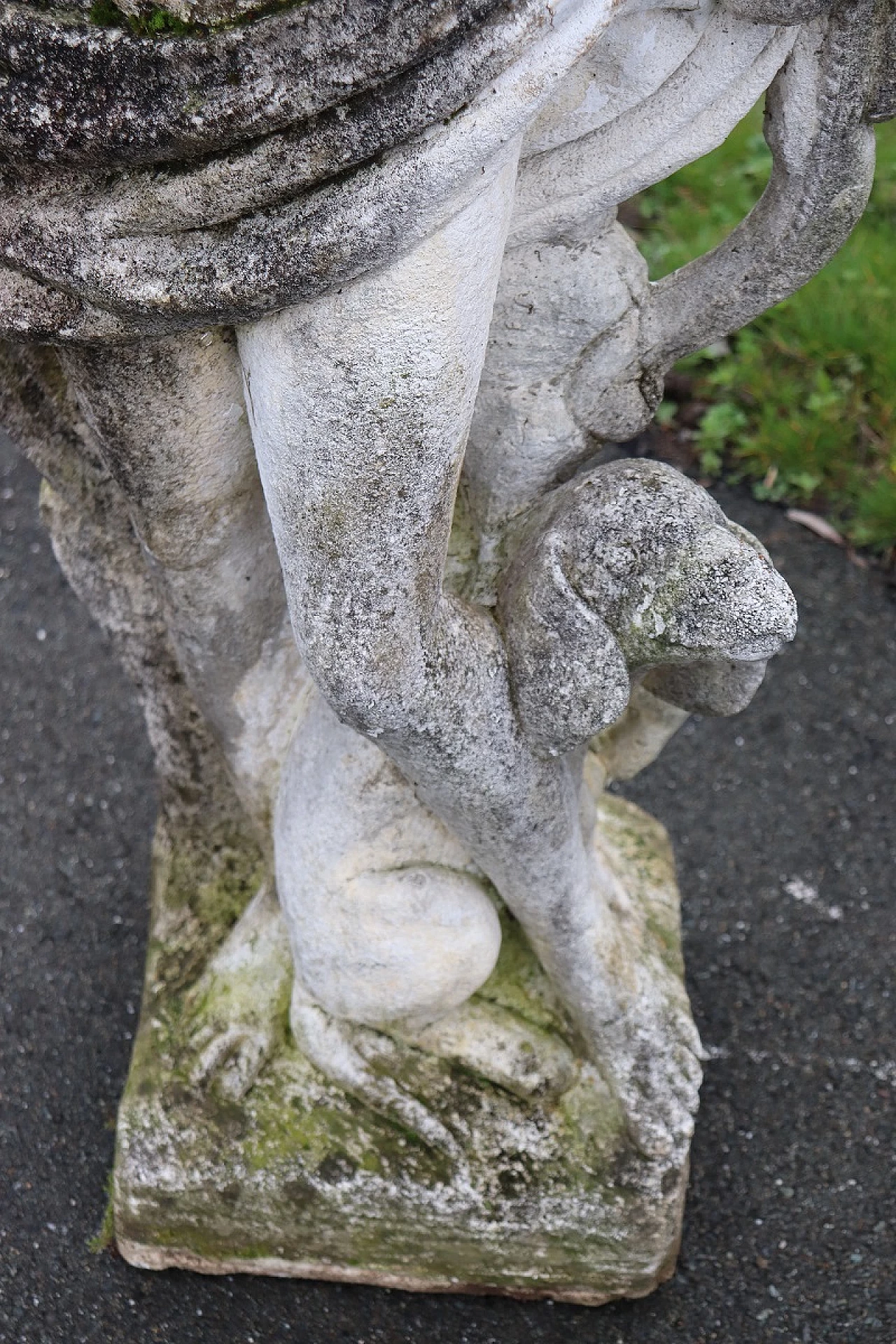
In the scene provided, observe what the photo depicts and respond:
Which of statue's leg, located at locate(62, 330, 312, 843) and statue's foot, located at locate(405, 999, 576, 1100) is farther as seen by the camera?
statue's foot, located at locate(405, 999, 576, 1100)

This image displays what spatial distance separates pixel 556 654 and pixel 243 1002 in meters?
0.70

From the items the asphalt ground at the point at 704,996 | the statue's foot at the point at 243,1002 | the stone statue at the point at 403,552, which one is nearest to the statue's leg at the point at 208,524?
the stone statue at the point at 403,552

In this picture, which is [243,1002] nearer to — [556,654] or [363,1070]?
[363,1070]

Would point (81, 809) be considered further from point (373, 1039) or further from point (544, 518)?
point (544, 518)

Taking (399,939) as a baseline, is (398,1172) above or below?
below

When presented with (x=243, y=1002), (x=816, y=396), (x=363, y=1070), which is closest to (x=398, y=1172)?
(x=363, y=1070)

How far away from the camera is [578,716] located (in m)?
1.35

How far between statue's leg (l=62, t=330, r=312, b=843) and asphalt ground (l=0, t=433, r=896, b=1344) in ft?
1.92

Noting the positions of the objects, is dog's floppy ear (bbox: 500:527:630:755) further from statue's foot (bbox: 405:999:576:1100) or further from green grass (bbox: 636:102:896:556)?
green grass (bbox: 636:102:896:556)

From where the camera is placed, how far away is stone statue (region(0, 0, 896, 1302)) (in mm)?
1032

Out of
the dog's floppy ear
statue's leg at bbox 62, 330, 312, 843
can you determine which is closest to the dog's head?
the dog's floppy ear

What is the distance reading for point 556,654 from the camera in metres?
1.33

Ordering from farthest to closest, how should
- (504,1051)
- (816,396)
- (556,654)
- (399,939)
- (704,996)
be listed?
(816,396), (704,996), (504,1051), (399,939), (556,654)

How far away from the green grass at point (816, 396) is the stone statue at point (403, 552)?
1173mm
